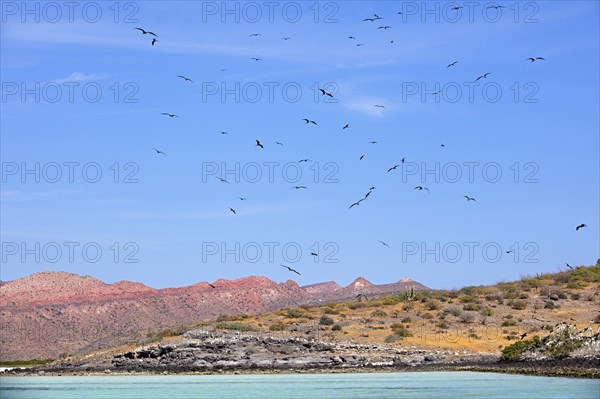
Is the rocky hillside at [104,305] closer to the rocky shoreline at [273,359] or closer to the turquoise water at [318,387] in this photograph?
the rocky shoreline at [273,359]

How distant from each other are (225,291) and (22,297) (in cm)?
2980

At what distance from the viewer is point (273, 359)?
218 feet

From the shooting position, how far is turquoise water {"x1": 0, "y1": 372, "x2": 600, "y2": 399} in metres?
40.6

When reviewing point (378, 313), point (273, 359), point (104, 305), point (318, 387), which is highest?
point (104, 305)

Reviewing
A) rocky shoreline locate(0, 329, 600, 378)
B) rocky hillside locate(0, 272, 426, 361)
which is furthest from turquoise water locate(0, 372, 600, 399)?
rocky hillside locate(0, 272, 426, 361)

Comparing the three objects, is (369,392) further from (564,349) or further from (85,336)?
(85,336)

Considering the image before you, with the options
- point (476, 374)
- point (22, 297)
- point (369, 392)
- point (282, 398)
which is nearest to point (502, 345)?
point (476, 374)

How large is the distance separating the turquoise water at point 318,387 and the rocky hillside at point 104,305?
177ft

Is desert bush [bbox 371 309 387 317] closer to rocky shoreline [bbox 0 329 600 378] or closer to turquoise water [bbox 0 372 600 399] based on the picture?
rocky shoreline [bbox 0 329 600 378]

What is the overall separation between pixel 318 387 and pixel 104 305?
94.7 metres

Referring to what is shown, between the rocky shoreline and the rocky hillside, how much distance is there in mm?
36648

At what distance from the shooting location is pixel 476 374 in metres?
55.6

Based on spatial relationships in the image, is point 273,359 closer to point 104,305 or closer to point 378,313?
point 378,313

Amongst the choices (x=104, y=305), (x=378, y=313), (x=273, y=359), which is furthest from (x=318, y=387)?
(x=104, y=305)
